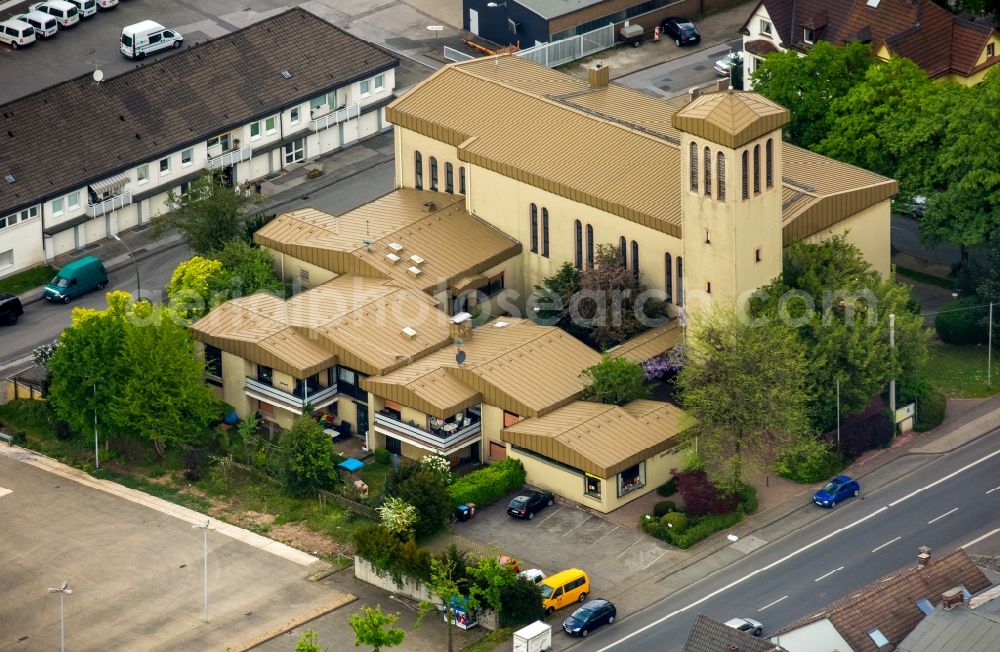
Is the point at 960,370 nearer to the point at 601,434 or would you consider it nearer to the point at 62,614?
the point at 601,434

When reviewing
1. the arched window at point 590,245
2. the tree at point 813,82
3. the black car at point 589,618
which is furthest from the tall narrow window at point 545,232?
the black car at point 589,618

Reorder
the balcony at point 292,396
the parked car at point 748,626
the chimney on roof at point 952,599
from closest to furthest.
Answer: the chimney on roof at point 952,599 → the parked car at point 748,626 → the balcony at point 292,396

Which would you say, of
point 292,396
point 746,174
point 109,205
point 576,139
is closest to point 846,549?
point 746,174

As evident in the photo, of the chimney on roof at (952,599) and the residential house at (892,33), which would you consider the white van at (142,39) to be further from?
the chimney on roof at (952,599)

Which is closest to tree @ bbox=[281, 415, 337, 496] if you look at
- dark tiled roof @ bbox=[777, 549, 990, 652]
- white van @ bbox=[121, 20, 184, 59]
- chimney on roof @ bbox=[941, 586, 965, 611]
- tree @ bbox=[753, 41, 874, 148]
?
dark tiled roof @ bbox=[777, 549, 990, 652]

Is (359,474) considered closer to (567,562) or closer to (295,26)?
(567,562)
